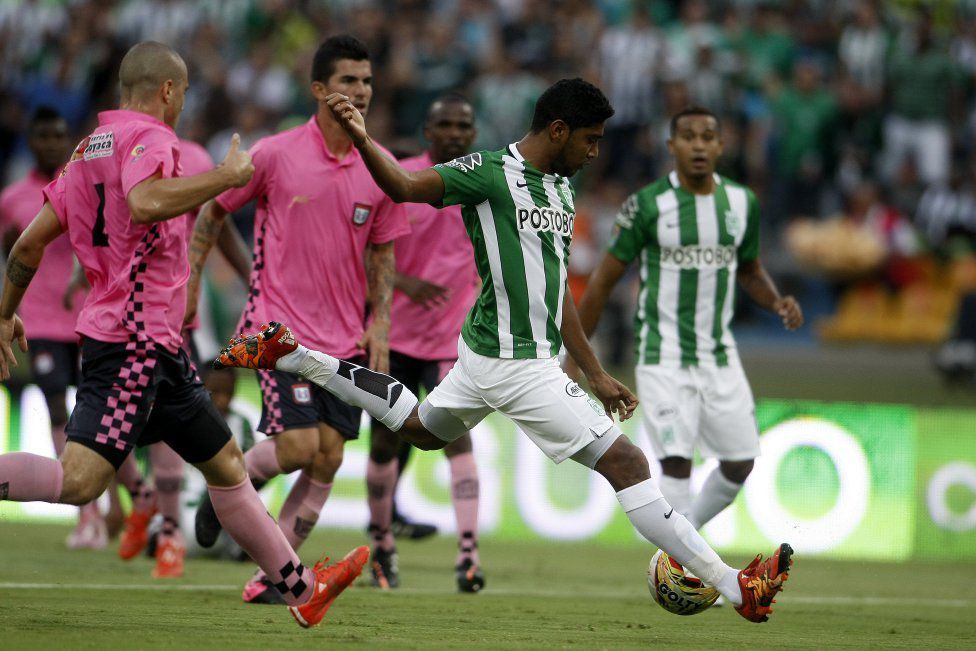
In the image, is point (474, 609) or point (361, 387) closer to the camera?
point (361, 387)

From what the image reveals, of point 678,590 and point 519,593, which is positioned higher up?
point 678,590

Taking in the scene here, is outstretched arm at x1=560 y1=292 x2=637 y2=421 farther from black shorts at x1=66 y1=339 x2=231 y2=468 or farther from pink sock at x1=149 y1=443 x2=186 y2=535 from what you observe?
pink sock at x1=149 y1=443 x2=186 y2=535

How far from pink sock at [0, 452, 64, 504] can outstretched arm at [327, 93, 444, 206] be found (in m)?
1.84

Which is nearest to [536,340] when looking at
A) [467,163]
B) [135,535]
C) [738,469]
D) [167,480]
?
[467,163]

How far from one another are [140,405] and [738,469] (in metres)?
3.97

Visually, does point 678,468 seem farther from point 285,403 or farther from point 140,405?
point 140,405

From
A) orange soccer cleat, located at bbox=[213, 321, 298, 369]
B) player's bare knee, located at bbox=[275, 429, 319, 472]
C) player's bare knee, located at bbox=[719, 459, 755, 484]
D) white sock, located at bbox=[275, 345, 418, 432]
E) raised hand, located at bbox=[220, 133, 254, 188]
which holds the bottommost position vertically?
player's bare knee, located at bbox=[719, 459, 755, 484]

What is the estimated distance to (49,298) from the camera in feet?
32.6

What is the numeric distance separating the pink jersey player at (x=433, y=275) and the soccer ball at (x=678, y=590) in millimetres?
2770

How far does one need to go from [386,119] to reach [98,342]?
1289cm

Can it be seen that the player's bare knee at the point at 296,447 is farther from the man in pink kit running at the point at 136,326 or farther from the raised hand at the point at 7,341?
the raised hand at the point at 7,341

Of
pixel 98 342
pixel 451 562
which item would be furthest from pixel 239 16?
pixel 98 342

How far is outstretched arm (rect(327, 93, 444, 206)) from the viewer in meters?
5.98

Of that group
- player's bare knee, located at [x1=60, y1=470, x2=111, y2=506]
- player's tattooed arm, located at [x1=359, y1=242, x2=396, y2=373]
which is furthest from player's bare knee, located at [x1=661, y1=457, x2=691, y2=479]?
player's bare knee, located at [x1=60, y1=470, x2=111, y2=506]
